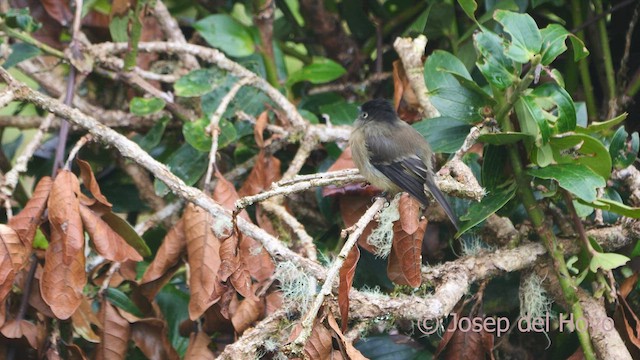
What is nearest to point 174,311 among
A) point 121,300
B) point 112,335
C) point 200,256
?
point 121,300

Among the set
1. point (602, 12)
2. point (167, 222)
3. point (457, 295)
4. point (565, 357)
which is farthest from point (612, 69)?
point (167, 222)

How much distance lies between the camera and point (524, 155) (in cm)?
249

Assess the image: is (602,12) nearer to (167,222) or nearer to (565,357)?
(565,357)

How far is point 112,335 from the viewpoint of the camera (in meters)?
2.48

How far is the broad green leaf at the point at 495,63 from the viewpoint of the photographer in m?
2.37

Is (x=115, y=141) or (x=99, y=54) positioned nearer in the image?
(x=115, y=141)

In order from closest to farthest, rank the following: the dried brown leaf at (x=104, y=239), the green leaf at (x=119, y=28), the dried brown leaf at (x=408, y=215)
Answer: the dried brown leaf at (x=408, y=215) < the dried brown leaf at (x=104, y=239) < the green leaf at (x=119, y=28)

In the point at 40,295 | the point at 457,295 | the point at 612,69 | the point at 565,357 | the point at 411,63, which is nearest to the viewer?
the point at 457,295

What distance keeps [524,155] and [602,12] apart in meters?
0.94

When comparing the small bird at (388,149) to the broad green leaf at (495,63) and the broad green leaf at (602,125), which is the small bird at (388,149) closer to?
the broad green leaf at (495,63)

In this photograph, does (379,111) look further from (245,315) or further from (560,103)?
(245,315)

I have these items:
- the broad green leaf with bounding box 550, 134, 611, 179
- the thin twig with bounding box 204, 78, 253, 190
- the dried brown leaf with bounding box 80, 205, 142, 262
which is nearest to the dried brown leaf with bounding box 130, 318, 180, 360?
the dried brown leaf with bounding box 80, 205, 142, 262

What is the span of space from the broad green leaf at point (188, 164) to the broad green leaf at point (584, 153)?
1.21m

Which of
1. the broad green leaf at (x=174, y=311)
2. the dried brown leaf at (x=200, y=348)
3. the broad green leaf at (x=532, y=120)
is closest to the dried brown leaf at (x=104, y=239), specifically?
the dried brown leaf at (x=200, y=348)
